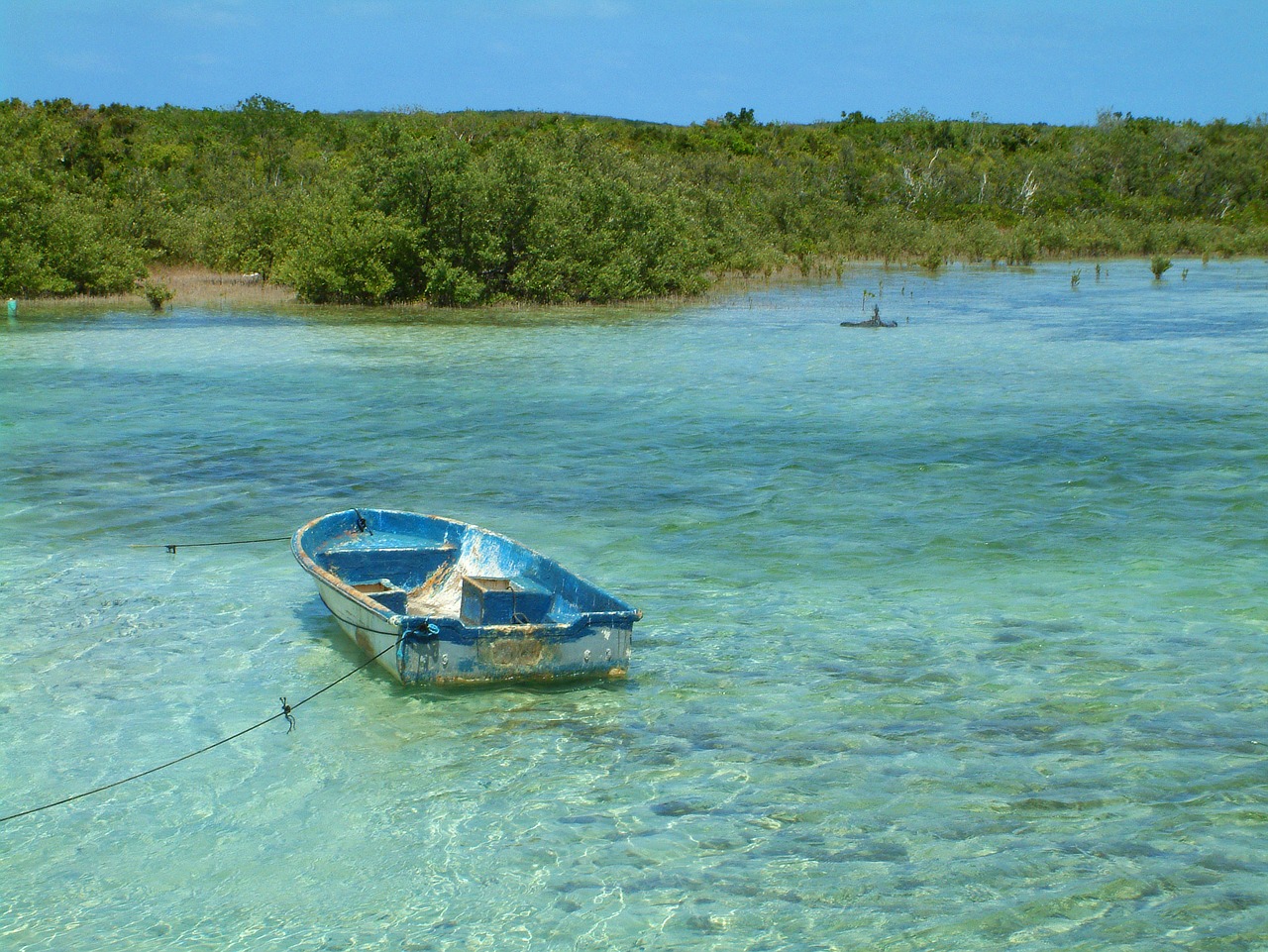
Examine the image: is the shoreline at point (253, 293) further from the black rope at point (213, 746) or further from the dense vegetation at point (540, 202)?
the black rope at point (213, 746)

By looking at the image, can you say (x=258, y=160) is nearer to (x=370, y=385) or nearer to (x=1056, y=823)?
(x=370, y=385)

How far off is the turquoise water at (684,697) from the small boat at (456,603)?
Result: 0.29 meters

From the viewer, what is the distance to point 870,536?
1330cm

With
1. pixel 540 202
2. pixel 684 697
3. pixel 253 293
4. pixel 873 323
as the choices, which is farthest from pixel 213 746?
pixel 253 293

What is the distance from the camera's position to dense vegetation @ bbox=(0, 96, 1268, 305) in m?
36.2

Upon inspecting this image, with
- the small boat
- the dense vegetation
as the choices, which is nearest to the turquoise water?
the small boat

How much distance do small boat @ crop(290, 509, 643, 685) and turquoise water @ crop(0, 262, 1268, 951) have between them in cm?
29

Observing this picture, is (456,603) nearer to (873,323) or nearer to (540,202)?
(873,323)

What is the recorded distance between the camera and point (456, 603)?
9.95 m

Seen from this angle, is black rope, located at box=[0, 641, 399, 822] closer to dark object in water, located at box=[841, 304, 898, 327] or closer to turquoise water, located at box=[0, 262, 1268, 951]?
turquoise water, located at box=[0, 262, 1268, 951]

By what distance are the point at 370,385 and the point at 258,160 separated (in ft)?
135

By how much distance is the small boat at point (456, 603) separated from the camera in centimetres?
844

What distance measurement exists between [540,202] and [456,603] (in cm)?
2806

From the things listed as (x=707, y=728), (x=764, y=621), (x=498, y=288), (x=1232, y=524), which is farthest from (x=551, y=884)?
(x=498, y=288)
